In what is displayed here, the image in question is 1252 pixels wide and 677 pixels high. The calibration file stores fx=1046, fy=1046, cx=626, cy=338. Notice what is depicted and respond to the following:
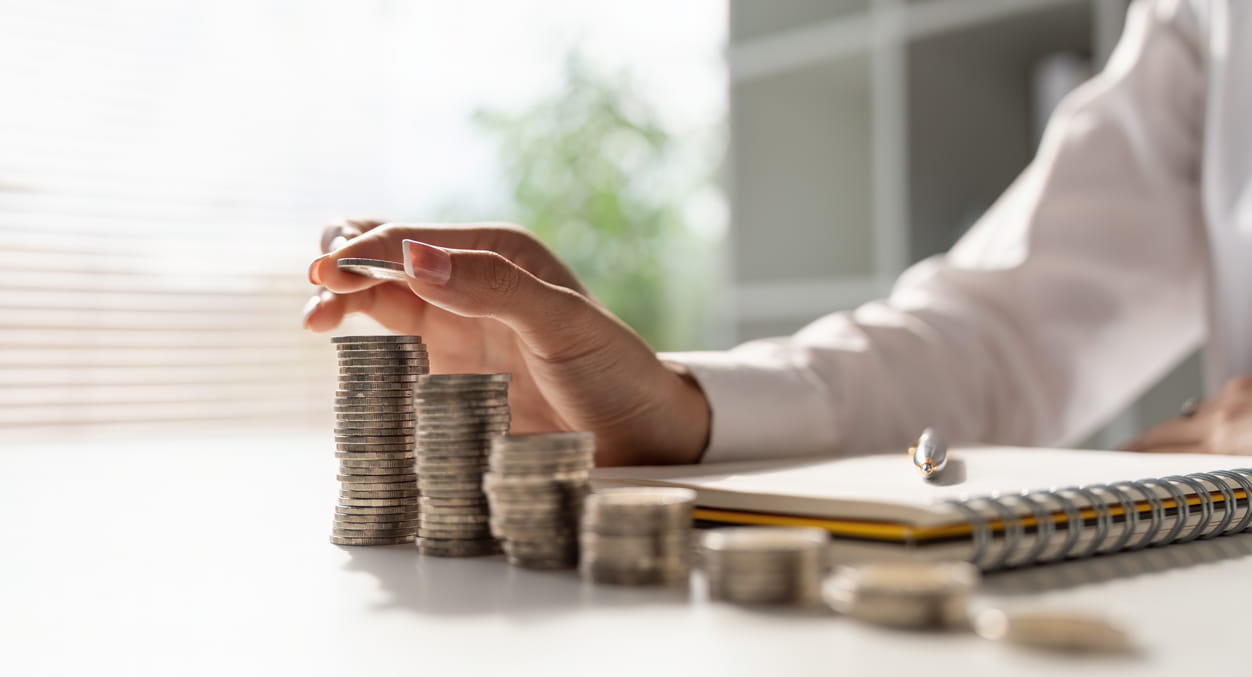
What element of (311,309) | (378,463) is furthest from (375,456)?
(311,309)

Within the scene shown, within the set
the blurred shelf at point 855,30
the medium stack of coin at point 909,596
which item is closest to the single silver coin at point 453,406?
the medium stack of coin at point 909,596

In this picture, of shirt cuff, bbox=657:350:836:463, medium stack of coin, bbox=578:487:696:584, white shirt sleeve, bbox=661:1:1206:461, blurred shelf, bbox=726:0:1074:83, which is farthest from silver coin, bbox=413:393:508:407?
blurred shelf, bbox=726:0:1074:83

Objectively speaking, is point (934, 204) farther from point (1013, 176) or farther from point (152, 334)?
point (152, 334)

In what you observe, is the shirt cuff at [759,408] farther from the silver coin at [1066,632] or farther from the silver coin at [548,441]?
the silver coin at [1066,632]

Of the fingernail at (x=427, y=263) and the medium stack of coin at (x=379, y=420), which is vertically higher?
the fingernail at (x=427, y=263)

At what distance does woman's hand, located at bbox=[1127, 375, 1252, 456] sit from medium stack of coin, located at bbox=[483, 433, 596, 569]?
0.74m

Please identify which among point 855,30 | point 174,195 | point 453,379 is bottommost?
point 453,379

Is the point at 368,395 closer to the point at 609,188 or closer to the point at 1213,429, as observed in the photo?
the point at 1213,429

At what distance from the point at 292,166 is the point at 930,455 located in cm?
403

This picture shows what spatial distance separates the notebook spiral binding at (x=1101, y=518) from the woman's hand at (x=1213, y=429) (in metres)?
0.46

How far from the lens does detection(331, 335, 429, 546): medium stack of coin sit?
0.61 meters

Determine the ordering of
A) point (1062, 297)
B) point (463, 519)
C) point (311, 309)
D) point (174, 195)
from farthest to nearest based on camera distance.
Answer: point (174, 195), point (1062, 297), point (311, 309), point (463, 519)

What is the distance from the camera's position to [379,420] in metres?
0.61

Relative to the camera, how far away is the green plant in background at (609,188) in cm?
613
